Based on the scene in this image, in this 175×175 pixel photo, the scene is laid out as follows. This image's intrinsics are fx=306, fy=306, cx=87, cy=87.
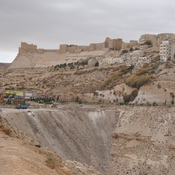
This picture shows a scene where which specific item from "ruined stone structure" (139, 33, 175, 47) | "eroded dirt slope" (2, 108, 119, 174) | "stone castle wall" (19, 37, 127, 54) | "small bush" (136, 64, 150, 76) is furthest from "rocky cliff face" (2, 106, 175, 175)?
"stone castle wall" (19, 37, 127, 54)

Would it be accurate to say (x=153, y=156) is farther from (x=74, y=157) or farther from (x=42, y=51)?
(x=42, y=51)

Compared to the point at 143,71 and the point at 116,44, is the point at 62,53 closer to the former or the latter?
the point at 116,44

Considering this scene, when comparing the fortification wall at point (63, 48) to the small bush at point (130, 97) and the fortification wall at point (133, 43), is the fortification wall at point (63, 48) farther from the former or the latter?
the small bush at point (130, 97)

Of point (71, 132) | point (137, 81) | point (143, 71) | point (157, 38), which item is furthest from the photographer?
point (157, 38)

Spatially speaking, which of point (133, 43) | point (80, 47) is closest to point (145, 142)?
point (133, 43)

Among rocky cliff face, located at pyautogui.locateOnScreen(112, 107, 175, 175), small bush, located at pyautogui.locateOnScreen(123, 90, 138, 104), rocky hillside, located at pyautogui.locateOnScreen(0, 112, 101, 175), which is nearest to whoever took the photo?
rocky hillside, located at pyautogui.locateOnScreen(0, 112, 101, 175)

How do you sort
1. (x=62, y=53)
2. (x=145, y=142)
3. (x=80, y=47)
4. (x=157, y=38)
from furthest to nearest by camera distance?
(x=62, y=53), (x=80, y=47), (x=157, y=38), (x=145, y=142)

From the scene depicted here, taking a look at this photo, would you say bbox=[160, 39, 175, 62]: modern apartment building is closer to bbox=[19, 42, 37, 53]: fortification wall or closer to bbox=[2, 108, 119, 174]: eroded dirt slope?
bbox=[2, 108, 119, 174]: eroded dirt slope

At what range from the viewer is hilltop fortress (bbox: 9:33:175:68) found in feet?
210

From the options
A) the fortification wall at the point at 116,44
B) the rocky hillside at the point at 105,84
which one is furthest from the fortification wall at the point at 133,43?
the rocky hillside at the point at 105,84

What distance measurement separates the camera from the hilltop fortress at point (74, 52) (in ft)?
210

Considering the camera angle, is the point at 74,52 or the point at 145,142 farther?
the point at 74,52

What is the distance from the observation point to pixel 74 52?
75688 mm

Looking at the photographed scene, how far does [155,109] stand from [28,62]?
52.3 meters
